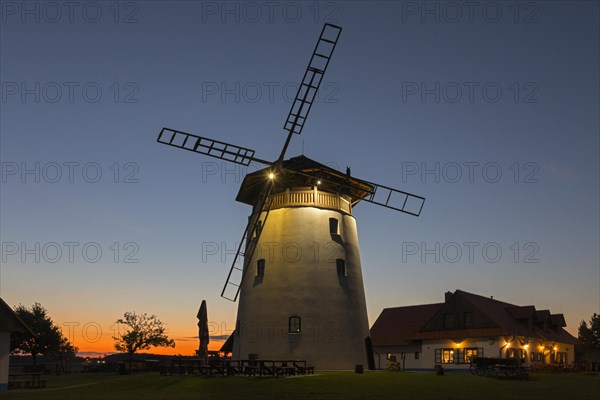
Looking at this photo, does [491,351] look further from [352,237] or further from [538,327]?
[352,237]

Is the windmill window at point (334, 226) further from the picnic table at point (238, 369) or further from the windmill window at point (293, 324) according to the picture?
the picnic table at point (238, 369)

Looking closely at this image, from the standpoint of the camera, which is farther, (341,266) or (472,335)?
(472,335)

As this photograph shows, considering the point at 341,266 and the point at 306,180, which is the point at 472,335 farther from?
the point at 306,180

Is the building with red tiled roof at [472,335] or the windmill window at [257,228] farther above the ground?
the windmill window at [257,228]

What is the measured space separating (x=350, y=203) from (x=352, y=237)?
2.55 metres

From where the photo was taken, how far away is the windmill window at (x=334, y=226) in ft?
125

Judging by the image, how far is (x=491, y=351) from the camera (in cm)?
4681

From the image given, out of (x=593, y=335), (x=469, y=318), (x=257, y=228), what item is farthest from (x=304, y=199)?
(x=593, y=335)

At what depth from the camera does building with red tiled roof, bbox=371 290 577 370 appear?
47344 millimetres

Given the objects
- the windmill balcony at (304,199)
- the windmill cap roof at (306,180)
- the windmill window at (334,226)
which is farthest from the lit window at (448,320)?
the windmill balcony at (304,199)

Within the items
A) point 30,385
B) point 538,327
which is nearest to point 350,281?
point 30,385

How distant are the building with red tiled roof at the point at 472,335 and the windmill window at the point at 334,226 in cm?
1420

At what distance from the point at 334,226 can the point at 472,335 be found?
17001 millimetres

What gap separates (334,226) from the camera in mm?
38469
